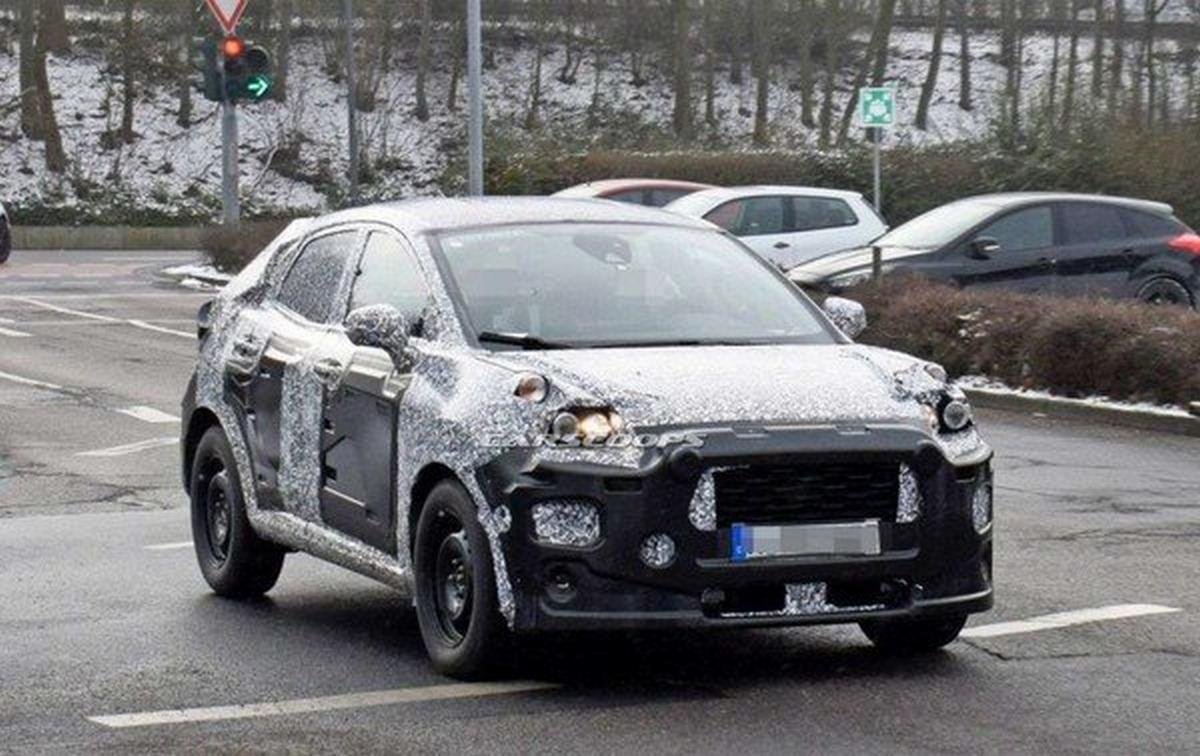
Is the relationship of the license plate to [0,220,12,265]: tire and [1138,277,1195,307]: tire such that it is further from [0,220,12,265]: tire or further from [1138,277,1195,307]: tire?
[0,220,12,265]: tire

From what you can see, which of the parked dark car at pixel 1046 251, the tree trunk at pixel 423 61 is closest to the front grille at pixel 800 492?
the parked dark car at pixel 1046 251

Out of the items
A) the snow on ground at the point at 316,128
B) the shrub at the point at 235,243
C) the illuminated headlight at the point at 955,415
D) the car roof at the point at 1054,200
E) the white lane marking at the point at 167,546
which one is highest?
the illuminated headlight at the point at 955,415

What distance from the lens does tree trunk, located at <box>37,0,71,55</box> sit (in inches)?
2485

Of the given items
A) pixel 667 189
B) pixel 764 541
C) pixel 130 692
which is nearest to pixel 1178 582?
pixel 764 541

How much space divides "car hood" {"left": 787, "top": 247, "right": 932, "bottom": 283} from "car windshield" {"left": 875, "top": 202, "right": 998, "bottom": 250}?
0.44 feet

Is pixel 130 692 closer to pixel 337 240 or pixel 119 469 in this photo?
pixel 337 240

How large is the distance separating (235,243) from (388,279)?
28.5 metres

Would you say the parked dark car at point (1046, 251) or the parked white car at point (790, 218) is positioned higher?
the parked dark car at point (1046, 251)

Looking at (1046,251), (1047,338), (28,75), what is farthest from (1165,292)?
(28,75)

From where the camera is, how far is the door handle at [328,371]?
9.91 metres

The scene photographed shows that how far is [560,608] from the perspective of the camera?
27.7 feet

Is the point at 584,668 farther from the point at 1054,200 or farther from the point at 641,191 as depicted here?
the point at 641,191

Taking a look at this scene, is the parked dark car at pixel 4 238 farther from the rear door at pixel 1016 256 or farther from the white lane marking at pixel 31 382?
the rear door at pixel 1016 256

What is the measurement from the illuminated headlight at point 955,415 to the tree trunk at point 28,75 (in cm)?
5122
